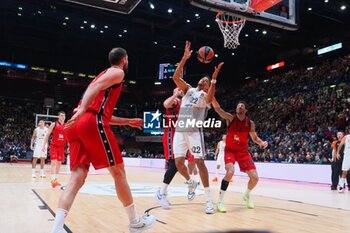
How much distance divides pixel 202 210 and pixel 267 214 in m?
0.95

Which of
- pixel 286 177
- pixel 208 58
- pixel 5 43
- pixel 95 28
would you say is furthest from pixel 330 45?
pixel 5 43

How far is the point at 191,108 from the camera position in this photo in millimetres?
5391

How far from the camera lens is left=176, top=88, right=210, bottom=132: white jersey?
5.22 metres

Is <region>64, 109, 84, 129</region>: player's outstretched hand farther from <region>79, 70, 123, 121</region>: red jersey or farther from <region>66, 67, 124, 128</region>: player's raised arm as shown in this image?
<region>79, 70, 123, 121</region>: red jersey

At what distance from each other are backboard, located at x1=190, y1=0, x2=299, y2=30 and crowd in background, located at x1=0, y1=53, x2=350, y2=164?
6545 mm

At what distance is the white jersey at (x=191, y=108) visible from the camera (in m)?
5.22

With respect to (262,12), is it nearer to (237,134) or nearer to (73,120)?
(237,134)

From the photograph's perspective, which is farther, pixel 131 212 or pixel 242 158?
pixel 242 158

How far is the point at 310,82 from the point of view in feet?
71.6

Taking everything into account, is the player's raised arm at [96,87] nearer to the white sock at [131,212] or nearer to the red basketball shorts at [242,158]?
the white sock at [131,212]

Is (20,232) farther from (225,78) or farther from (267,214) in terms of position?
(225,78)

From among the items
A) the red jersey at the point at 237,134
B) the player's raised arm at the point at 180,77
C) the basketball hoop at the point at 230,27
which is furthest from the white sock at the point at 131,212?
the basketball hoop at the point at 230,27

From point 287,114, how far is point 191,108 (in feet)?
55.4

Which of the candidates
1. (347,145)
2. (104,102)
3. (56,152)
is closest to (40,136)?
(56,152)
